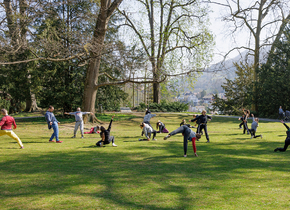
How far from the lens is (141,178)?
23.3ft

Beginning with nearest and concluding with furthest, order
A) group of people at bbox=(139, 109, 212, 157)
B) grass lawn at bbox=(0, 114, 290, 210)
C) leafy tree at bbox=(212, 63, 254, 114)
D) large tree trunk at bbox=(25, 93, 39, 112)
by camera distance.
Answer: grass lawn at bbox=(0, 114, 290, 210)
group of people at bbox=(139, 109, 212, 157)
large tree trunk at bbox=(25, 93, 39, 112)
leafy tree at bbox=(212, 63, 254, 114)

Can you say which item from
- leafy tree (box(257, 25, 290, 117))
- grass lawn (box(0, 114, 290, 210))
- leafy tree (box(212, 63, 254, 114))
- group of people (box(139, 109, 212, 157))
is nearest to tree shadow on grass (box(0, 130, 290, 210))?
grass lawn (box(0, 114, 290, 210))

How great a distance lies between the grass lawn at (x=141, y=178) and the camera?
17.7ft

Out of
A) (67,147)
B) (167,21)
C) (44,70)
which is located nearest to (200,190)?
(67,147)

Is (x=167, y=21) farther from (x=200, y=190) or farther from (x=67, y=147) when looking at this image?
(x=200, y=190)

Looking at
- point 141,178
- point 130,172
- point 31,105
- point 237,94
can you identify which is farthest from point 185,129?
point 237,94

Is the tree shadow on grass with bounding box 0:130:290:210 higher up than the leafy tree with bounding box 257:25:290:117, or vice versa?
the leafy tree with bounding box 257:25:290:117

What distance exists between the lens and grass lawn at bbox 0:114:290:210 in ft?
17.7

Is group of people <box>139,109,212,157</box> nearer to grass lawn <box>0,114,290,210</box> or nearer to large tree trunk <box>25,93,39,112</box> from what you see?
grass lawn <box>0,114,290,210</box>

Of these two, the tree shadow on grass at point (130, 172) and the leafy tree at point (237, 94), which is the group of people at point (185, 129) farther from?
the leafy tree at point (237, 94)

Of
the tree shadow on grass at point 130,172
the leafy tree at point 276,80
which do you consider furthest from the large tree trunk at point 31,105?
the leafy tree at point 276,80

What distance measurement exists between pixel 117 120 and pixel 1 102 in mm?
17867

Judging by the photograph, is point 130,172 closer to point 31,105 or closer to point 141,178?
point 141,178

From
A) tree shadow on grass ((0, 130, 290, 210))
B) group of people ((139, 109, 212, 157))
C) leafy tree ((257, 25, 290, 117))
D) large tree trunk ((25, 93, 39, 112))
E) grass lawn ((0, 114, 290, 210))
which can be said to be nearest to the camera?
grass lawn ((0, 114, 290, 210))
